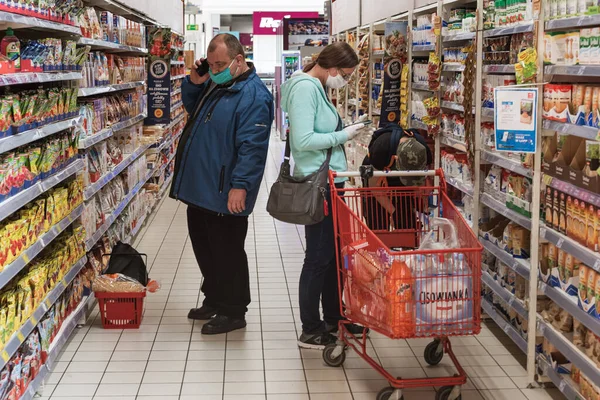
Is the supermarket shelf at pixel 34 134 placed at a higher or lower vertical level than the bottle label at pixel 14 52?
lower

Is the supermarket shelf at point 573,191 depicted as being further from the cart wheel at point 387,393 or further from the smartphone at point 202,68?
the smartphone at point 202,68

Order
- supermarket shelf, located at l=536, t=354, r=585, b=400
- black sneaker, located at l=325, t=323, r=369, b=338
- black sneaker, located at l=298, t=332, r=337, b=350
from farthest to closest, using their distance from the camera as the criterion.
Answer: black sneaker, located at l=325, t=323, r=369, b=338
black sneaker, located at l=298, t=332, r=337, b=350
supermarket shelf, located at l=536, t=354, r=585, b=400

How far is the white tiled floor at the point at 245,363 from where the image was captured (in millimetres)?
4051

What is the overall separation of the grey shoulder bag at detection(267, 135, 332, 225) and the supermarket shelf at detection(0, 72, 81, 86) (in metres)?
1.35

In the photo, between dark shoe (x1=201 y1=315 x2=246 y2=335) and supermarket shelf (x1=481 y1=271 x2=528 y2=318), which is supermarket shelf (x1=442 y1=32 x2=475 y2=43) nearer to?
supermarket shelf (x1=481 y1=271 x2=528 y2=318)

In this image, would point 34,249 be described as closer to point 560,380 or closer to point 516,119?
point 516,119

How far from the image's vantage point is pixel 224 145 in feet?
15.7

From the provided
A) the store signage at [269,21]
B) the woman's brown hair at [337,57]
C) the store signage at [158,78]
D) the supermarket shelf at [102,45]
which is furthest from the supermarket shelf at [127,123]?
the store signage at [269,21]

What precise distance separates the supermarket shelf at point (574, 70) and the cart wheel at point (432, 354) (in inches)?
62.7

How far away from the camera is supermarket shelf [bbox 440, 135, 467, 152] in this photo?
17.6ft

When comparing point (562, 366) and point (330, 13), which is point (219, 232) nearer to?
point (562, 366)

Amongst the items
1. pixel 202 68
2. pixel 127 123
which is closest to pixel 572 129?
pixel 202 68

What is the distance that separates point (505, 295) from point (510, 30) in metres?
1.54

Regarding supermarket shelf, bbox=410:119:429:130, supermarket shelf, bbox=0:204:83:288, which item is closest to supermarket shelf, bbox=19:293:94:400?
supermarket shelf, bbox=0:204:83:288
